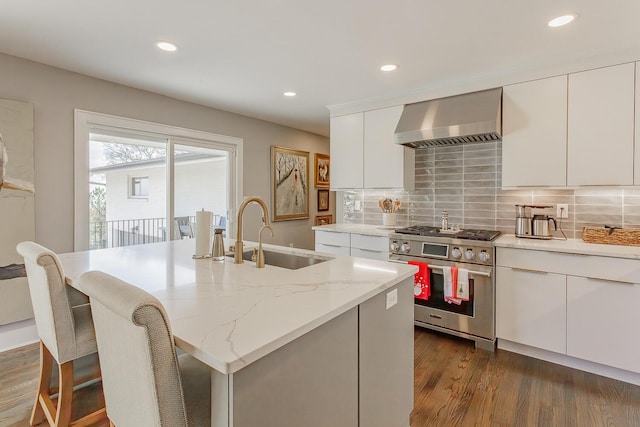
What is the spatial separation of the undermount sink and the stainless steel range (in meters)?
1.29

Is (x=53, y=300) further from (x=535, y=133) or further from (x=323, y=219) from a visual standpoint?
(x=323, y=219)

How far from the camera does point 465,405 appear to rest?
1996mm

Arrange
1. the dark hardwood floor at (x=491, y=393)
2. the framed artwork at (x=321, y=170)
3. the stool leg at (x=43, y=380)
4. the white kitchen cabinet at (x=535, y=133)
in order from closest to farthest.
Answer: the stool leg at (x=43, y=380)
the dark hardwood floor at (x=491, y=393)
the white kitchen cabinet at (x=535, y=133)
the framed artwork at (x=321, y=170)

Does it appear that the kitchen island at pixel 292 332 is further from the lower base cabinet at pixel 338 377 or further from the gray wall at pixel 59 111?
the gray wall at pixel 59 111

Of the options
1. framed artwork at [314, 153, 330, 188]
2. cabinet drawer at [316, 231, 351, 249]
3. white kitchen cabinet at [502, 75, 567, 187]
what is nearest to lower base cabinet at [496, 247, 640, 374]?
white kitchen cabinet at [502, 75, 567, 187]

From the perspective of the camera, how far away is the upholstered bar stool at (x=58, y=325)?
1375 millimetres

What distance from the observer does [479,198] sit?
10.7 ft

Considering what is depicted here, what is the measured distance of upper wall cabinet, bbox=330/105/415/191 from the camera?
346 cm

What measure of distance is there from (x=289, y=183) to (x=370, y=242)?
213cm

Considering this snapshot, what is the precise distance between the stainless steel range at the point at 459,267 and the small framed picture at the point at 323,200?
2.78 metres

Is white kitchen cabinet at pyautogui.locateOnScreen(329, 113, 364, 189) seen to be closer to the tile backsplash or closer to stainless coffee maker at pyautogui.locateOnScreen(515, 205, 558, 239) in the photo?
the tile backsplash

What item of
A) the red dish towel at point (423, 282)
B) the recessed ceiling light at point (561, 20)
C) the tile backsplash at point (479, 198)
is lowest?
the red dish towel at point (423, 282)

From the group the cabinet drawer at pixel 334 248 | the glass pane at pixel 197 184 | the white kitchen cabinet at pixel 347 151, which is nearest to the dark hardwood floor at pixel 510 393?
the cabinet drawer at pixel 334 248

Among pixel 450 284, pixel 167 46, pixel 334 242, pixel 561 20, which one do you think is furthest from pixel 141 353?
pixel 334 242
